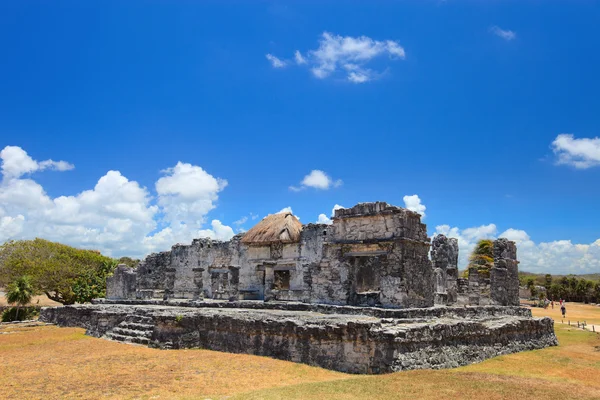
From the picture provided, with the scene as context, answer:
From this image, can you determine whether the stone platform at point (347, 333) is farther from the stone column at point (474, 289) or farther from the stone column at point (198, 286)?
the stone column at point (198, 286)

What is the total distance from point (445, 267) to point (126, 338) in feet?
36.1

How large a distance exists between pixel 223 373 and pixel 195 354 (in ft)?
7.69

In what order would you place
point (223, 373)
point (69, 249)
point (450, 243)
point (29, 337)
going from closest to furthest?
point (223, 373)
point (29, 337)
point (450, 243)
point (69, 249)

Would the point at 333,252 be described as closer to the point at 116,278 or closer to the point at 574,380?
the point at 574,380

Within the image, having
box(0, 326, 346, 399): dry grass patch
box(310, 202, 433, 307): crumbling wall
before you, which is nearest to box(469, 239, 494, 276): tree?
box(310, 202, 433, 307): crumbling wall

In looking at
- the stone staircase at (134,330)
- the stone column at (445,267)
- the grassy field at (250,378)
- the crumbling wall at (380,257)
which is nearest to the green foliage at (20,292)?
the stone staircase at (134,330)

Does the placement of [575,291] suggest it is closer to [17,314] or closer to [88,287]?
[88,287]

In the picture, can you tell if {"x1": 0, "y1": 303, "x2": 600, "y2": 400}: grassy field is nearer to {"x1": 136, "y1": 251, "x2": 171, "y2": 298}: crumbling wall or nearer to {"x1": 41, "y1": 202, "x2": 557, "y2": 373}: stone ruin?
{"x1": 41, "y1": 202, "x2": 557, "y2": 373}: stone ruin

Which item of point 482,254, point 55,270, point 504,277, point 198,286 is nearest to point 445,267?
point 504,277

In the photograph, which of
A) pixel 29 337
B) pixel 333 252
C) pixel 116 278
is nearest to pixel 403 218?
pixel 333 252

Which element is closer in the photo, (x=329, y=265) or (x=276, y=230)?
(x=329, y=265)

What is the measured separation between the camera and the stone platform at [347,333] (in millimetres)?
8125

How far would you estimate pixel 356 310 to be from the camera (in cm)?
1090

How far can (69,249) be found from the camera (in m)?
29.9
